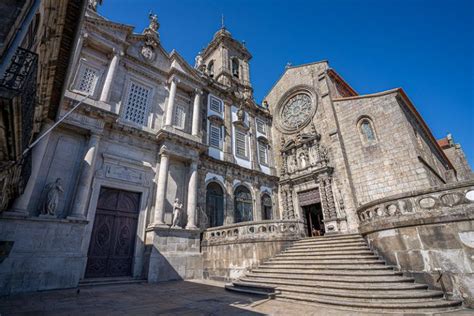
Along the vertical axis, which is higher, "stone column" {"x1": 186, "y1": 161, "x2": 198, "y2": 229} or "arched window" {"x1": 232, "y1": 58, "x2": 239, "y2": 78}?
"arched window" {"x1": 232, "y1": 58, "x2": 239, "y2": 78}

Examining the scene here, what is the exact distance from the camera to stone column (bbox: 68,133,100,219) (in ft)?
30.2

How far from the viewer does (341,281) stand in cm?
629

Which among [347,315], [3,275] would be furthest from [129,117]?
[347,315]

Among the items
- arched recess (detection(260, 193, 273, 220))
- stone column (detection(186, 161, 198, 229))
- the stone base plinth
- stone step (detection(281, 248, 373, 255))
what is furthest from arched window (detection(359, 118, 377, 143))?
the stone base plinth

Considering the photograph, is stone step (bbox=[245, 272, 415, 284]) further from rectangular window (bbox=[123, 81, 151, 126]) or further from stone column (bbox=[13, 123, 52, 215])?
rectangular window (bbox=[123, 81, 151, 126])

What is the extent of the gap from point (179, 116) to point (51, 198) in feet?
27.3

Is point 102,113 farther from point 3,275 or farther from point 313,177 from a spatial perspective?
point 313,177

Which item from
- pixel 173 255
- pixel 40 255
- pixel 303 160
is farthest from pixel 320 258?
pixel 303 160

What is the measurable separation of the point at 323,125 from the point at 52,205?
55.6 feet

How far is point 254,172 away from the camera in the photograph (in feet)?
57.2

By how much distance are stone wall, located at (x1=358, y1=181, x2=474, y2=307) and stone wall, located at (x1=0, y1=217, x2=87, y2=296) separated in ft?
35.8

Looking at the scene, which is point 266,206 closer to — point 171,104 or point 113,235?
point 171,104

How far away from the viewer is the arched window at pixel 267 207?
17312 mm

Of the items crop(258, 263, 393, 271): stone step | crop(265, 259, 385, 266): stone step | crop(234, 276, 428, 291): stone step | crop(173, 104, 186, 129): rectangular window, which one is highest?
crop(173, 104, 186, 129): rectangular window
